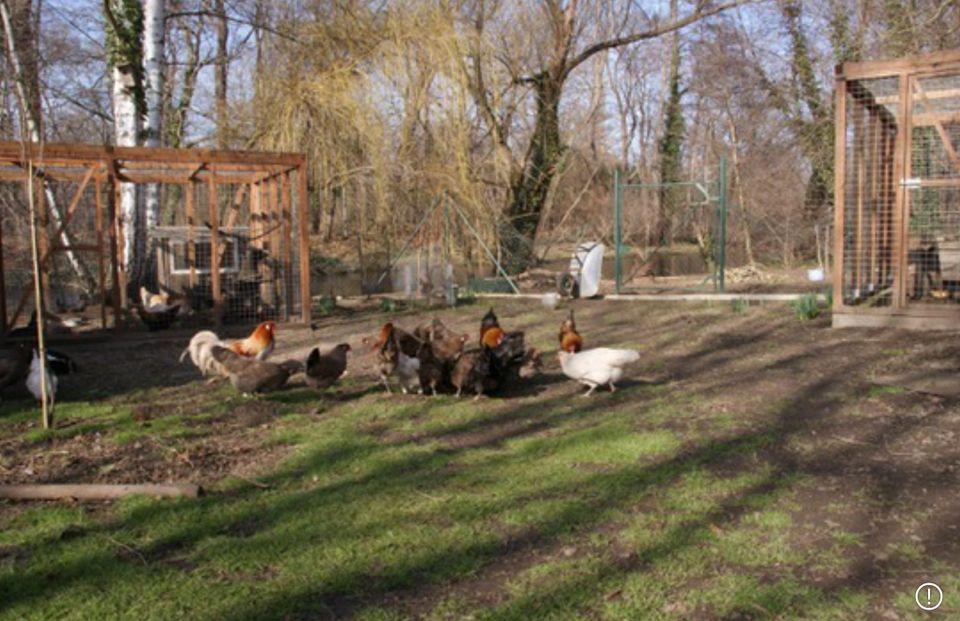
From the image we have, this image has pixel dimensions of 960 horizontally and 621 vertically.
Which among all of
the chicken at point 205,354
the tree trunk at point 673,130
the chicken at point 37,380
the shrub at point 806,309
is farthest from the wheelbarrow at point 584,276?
the tree trunk at point 673,130

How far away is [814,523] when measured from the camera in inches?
153

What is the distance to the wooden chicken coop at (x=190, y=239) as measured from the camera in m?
10.8

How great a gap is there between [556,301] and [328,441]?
31.2 ft

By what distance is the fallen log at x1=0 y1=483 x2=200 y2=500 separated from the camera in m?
4.37

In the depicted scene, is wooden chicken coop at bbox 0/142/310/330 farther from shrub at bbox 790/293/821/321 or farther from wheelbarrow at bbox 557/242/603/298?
shrub at bbox 790/293/821/321

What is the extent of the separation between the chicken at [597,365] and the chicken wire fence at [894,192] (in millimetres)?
5284

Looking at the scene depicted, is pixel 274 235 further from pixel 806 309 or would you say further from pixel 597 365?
pixel 806 309

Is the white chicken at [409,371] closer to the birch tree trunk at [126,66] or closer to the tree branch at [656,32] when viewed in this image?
the birch tree trunk at [126,66]

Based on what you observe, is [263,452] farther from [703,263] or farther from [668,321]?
[703,263]

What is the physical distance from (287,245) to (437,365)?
21.4 ft

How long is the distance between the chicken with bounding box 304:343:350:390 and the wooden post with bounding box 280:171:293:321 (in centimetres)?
576

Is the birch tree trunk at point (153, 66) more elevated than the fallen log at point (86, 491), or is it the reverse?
the birch tree trunk at point (153, 66)

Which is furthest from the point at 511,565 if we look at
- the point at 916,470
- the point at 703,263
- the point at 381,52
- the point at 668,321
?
the point at 703,263

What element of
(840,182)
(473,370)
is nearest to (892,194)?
(840,182)
